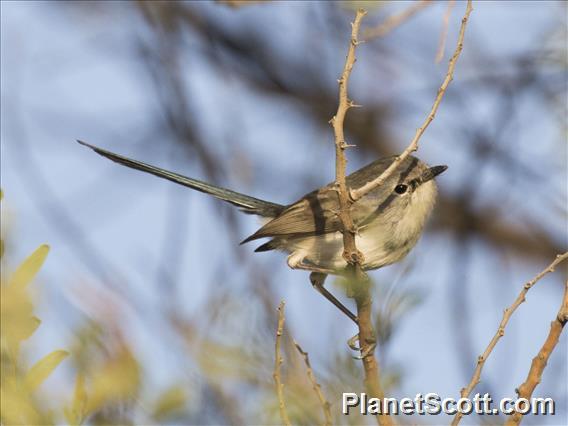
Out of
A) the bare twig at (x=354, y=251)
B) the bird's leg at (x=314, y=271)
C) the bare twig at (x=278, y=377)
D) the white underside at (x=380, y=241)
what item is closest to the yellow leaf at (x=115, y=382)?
the bare twig at (x=278, y=377)

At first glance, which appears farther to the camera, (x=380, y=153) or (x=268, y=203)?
(x=380, y=153)

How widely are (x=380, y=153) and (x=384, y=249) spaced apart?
3.19 meters

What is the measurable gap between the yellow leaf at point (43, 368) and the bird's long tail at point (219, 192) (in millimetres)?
2620

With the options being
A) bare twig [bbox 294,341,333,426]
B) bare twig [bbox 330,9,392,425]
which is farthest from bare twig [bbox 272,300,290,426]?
bare twig [bbox 330,9,392,425]

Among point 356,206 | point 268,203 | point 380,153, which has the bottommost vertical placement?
point 356,206

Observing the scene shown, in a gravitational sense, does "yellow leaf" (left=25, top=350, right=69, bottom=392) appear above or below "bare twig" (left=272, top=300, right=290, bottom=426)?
below

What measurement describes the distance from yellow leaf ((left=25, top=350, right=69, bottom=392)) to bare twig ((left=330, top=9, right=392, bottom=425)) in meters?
Answer: 1.38

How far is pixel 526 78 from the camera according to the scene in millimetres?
6496

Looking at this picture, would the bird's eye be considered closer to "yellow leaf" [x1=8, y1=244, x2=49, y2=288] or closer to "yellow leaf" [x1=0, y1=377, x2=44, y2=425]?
"yellow leaf" [x1=8, y1=244, x2=49, y2=288]

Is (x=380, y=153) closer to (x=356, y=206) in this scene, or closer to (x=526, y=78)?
(x=526, y=78)

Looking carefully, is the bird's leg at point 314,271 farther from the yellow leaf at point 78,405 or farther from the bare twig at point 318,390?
the yellow leaf at point 78,405

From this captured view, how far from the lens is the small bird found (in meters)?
4.08

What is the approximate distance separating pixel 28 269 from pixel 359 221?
9.71 feet

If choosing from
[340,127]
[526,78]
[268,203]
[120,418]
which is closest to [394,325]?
[340,127]
